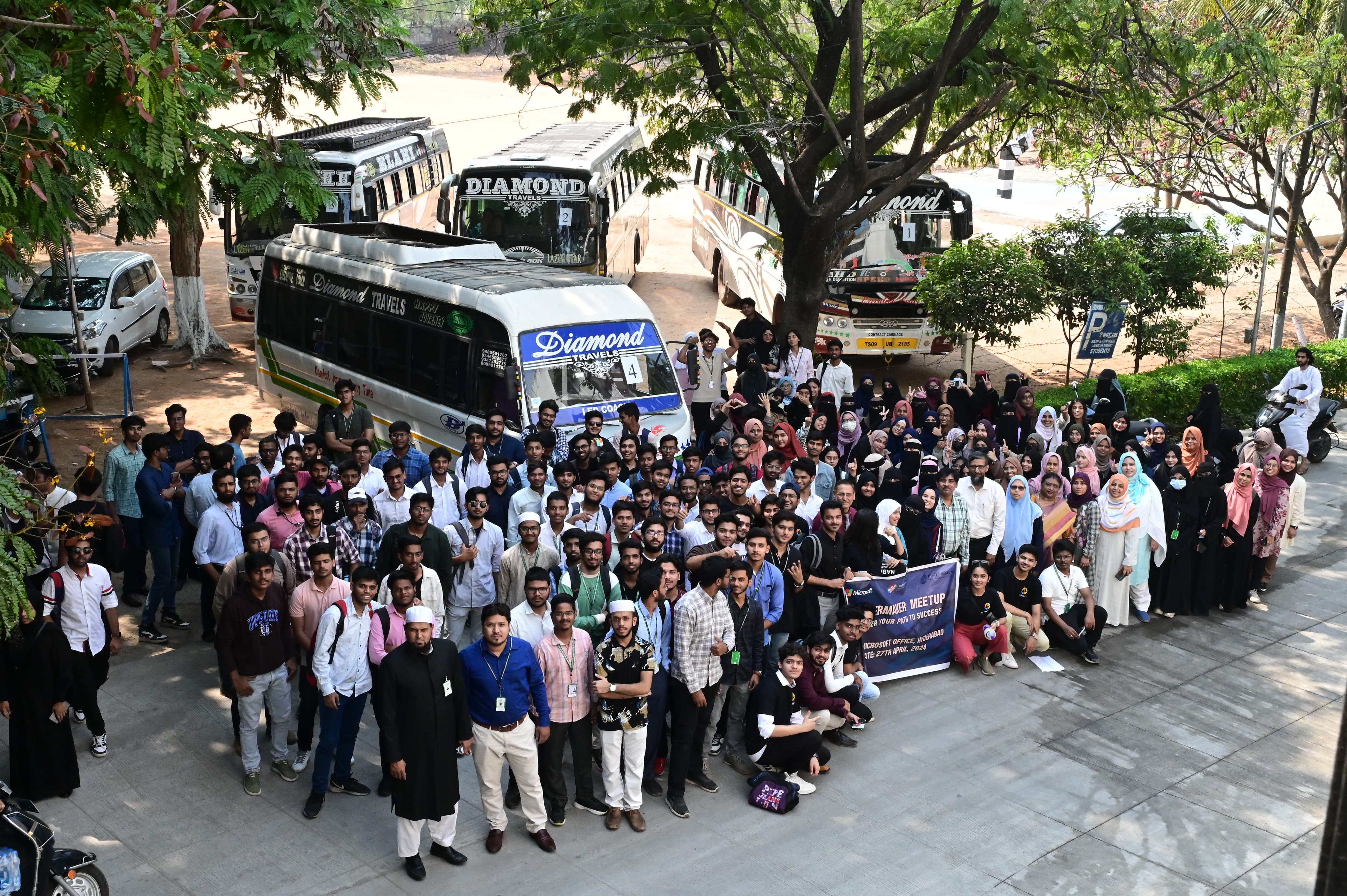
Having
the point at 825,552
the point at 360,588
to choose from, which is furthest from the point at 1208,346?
the point at 360,588

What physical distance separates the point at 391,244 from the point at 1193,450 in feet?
27.4

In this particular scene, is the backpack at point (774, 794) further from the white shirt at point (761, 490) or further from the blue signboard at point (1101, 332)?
the blue signboard at point (1101, 332)

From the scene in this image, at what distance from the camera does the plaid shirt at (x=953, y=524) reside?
34.2ft

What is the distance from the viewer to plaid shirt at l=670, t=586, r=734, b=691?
7934 millimetres

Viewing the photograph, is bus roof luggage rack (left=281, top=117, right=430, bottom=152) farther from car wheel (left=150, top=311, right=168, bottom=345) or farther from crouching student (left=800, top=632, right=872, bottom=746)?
crouching student (left=800, top=632, right=872, bottom=746)

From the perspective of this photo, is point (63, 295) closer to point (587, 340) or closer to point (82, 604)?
point (587, 340)

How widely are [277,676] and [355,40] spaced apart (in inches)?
210

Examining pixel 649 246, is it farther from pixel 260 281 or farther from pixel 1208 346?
pixel 260 281

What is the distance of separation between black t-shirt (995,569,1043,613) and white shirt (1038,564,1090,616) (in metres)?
0.05

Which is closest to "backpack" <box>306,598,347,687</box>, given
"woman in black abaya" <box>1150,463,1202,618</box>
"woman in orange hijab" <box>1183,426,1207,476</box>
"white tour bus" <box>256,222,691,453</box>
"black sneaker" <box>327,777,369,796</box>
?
"black sneaker" <box>327,777,369,796</box>

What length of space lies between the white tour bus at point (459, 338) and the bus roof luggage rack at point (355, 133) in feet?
18.3

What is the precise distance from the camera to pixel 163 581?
393 inches

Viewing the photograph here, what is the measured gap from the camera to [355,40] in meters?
10.4

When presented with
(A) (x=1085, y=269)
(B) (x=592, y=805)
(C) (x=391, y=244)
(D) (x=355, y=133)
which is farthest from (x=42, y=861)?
(D) (x=355, y=133)
